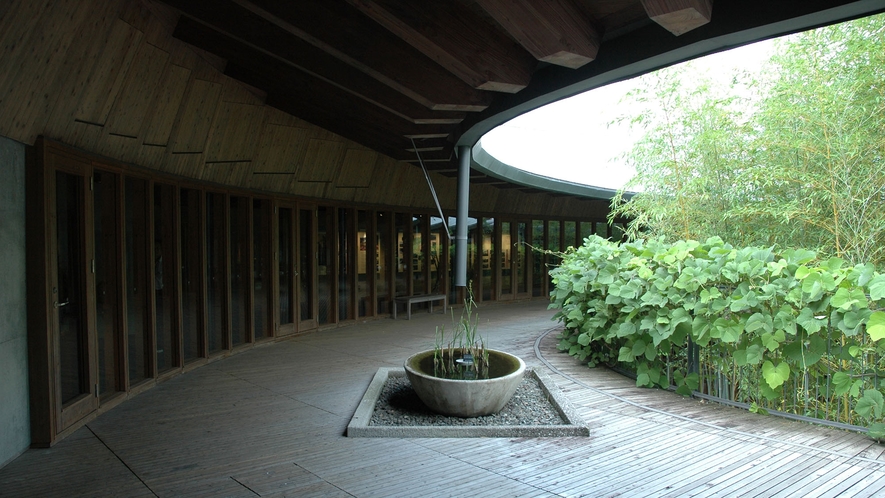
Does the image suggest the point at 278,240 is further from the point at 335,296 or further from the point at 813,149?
the point at 813,149

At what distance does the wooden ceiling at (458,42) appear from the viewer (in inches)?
120

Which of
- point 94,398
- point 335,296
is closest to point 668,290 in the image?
point 94,398

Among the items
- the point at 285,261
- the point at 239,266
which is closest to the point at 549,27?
the point at 239,266

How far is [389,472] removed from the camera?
3275 mm

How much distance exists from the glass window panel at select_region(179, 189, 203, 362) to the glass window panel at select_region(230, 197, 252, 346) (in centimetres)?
64

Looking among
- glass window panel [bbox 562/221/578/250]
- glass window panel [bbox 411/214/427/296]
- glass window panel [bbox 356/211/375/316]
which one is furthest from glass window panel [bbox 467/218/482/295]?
glass window panel [bbox 562/221/578/250]

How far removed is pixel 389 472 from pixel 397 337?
492 cm

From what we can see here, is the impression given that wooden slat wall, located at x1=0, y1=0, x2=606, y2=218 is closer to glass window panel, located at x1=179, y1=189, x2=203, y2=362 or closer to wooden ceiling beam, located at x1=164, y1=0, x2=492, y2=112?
glass window panel, located at x1=179, y1=189, x2=203, y2=362

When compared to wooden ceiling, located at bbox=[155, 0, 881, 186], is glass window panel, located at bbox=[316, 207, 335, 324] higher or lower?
lower

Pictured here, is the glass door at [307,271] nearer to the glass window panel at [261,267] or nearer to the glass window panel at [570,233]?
→ the glass window panel at [261,267]

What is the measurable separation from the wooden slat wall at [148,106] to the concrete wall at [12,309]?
25 cm

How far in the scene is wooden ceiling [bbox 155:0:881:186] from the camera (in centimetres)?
304

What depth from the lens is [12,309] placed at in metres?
3.48

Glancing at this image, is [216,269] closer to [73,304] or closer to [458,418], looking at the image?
[73,304]
